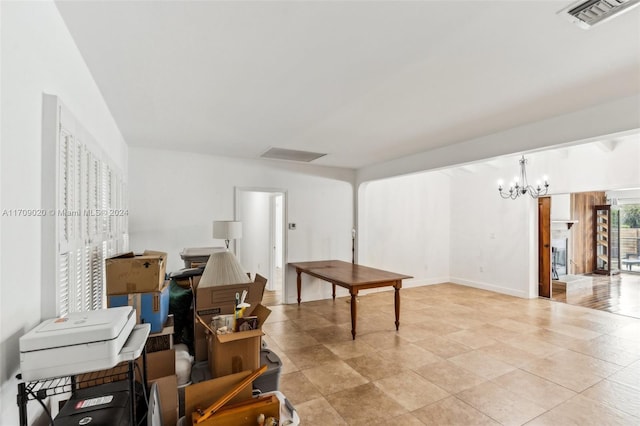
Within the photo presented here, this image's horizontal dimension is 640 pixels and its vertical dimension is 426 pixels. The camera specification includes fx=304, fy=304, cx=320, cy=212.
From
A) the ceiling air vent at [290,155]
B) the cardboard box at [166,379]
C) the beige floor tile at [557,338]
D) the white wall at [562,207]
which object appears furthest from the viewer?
the white wall at [562,207]

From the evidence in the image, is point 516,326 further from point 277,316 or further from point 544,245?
point 277,316

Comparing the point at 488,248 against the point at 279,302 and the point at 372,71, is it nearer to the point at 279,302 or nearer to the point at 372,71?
the point at 279,302

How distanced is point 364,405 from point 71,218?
2.36 metres

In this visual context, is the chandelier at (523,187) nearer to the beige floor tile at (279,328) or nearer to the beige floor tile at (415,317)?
the beige floor tile at (415,317)

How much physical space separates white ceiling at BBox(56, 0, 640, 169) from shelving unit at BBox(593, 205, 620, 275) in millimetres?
7710

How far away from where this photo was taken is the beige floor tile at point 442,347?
3.35 m

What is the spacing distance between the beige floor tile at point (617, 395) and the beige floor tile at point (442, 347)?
1.08 m

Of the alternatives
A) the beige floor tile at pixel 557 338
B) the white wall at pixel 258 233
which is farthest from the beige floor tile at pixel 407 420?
the white wall at pixel 258 233

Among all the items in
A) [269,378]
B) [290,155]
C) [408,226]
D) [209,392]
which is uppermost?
[290,155]

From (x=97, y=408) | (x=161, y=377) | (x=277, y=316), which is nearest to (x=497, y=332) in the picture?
(x=277, y=316)

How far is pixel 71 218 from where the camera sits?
1.51 meters

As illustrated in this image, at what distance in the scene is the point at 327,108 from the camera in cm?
274

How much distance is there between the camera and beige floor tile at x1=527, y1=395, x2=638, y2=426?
7.22 ft

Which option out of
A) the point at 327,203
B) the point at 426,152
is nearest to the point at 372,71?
the point at 426,152
